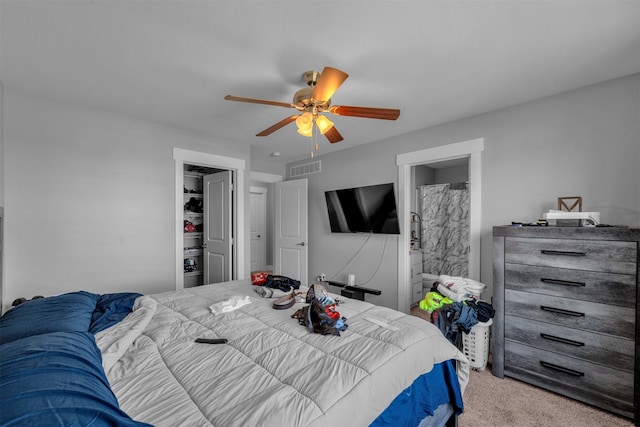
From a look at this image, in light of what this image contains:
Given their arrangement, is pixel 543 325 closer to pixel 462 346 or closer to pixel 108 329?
pixel 462 346

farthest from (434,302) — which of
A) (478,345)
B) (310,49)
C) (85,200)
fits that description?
(85,200)

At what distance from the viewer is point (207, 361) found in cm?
124

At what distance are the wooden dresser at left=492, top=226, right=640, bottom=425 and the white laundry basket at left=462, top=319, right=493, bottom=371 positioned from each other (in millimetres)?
81

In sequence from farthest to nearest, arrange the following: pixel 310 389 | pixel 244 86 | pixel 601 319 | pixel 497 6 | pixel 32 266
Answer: pixel 32 266, pixel 244 86, pixel 601 319, pixel 497 6, pixel 310 389

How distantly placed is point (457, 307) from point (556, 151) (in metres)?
1.64

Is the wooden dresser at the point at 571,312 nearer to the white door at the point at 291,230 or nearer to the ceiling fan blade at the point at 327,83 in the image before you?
the ceiling fan blade at the point at 327,83


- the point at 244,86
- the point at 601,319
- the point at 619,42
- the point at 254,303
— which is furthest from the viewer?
the point at 244,86

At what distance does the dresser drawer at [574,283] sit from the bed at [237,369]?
1025mm

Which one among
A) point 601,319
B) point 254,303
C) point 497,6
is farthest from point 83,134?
point 601,319

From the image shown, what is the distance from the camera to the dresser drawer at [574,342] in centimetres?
186

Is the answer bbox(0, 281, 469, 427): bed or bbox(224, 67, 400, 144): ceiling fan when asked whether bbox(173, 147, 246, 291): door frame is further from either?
bbox(224, 67, 400, 144): ceiling fan

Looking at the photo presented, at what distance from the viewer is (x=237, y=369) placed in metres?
1.18

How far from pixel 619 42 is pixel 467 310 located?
6.87 feet

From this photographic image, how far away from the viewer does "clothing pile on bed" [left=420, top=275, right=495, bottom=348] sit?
2367 millimetres
